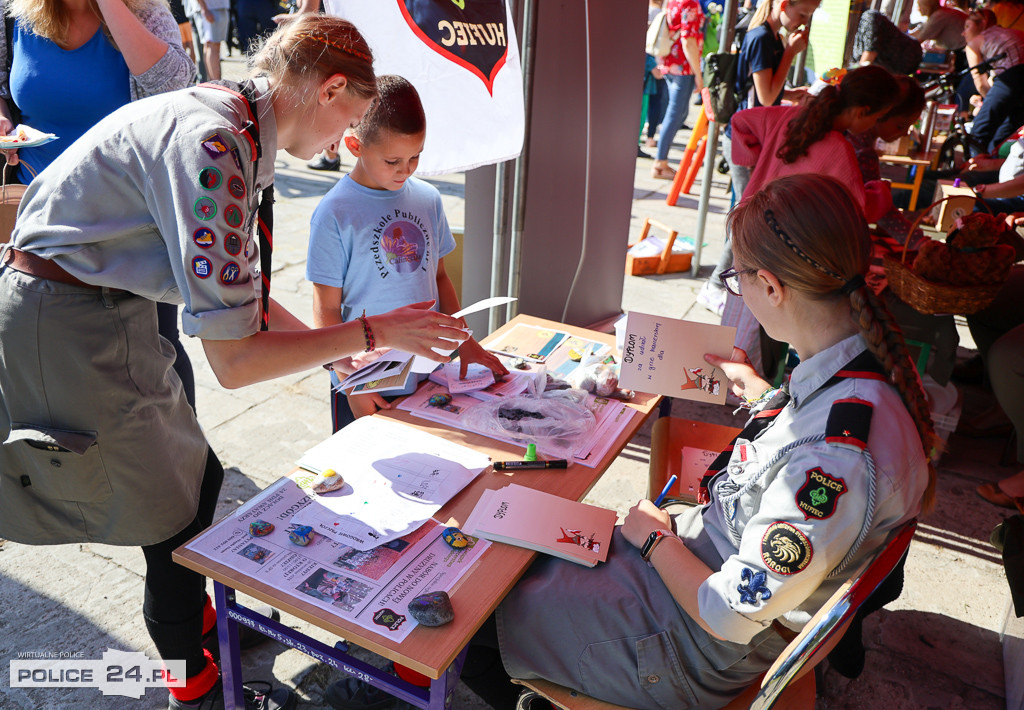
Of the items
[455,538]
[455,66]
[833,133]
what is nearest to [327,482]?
[455,538]

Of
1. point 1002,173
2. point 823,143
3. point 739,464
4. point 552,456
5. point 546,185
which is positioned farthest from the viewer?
point 1002,173

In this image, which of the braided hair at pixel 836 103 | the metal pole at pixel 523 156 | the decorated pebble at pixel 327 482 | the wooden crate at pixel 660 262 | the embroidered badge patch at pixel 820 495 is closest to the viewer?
the embroidered badge patch at pixel 820 495

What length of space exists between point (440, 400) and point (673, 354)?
68cm

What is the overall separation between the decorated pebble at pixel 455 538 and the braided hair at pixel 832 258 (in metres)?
0.83

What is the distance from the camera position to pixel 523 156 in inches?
118

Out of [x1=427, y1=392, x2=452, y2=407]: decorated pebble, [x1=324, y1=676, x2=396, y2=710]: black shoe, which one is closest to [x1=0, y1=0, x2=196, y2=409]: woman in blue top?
[x1=427, y1=392, x2=452, y2=407]: decorated pebble

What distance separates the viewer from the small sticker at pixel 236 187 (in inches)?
54.0

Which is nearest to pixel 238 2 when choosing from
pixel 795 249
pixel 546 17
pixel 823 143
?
pixel 546 17

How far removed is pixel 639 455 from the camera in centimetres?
348

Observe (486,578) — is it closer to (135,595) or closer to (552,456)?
(552,456)

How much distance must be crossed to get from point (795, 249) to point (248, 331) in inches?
41.6

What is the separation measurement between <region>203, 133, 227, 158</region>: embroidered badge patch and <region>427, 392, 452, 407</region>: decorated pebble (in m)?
0.98

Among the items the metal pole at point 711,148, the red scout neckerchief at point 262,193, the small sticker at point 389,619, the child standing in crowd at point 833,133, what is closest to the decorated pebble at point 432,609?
the small sticker at point 389,619

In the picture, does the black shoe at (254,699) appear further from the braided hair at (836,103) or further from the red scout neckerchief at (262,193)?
the braided hair at (836,103)
